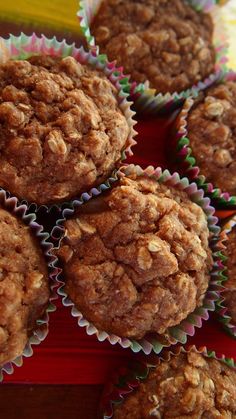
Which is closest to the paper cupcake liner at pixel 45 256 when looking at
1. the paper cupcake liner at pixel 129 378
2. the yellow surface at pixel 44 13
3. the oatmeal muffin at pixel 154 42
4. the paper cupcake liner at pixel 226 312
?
the paper cupcake liner at pixel 129 378

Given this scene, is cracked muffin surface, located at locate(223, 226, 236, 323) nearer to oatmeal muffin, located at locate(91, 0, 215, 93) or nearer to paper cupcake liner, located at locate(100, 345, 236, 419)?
paper cupcake liner, located at locate(100, 345, 236, 419)

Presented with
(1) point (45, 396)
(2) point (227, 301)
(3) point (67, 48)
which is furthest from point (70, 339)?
(3) point (67, 48)

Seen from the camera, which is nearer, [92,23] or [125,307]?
[125,307]

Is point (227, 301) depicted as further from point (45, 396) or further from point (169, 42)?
point (169, 42)

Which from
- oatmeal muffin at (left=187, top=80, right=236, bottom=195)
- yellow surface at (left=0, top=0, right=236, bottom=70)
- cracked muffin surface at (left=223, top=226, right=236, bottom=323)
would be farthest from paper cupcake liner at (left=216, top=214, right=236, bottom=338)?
yellow surface at (left=0, top=0, right=236, bottom=70)

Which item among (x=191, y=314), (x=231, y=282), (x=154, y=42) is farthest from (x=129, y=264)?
(x=154, y=42)
